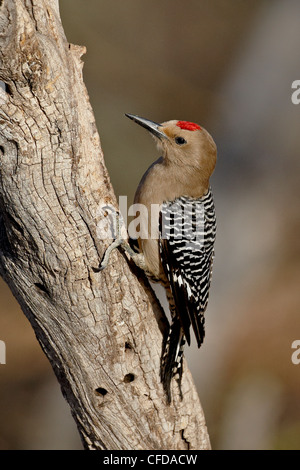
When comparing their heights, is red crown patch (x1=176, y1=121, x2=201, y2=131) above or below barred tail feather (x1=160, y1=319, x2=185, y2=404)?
above

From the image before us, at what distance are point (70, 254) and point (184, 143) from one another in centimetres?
124

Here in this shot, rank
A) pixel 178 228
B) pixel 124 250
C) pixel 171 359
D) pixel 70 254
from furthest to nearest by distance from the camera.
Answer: pixel 178 228
pixel 171 359
pixel 124 250
pixel 70 254

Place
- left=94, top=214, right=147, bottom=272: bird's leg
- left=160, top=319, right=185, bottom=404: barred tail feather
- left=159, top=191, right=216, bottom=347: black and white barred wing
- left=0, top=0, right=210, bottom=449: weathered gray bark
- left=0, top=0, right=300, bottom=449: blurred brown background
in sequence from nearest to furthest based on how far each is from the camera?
left=0, top=0, right=210, bottom=449: weathered gray bark, left=94, top=214, right=147, bottom=272: bird's leg, left=160, top=319, right=185, bottom=404: barred tail feather, left=159, top=191, right=216, bottom=347: black and white barred wing, left=0, top=0, right=300, bottom=449: blurred brown background

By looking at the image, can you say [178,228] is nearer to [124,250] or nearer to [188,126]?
[124,250]

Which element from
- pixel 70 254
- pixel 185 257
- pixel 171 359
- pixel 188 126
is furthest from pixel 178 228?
pixel 70 254

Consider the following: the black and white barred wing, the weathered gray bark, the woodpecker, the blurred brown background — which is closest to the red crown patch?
the woodpecker

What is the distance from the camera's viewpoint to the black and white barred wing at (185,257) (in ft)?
11.8

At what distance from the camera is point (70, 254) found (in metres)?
2.97

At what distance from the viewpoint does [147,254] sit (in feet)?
11.6

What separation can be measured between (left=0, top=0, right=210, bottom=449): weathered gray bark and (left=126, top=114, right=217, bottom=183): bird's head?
793mm

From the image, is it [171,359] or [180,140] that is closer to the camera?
[171,359]

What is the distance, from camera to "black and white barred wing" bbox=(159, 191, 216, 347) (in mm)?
3604

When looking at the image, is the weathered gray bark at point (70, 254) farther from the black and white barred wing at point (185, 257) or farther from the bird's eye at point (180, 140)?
the bird's eye at point (180, 140)

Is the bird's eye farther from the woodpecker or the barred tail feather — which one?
the barred tail feather
